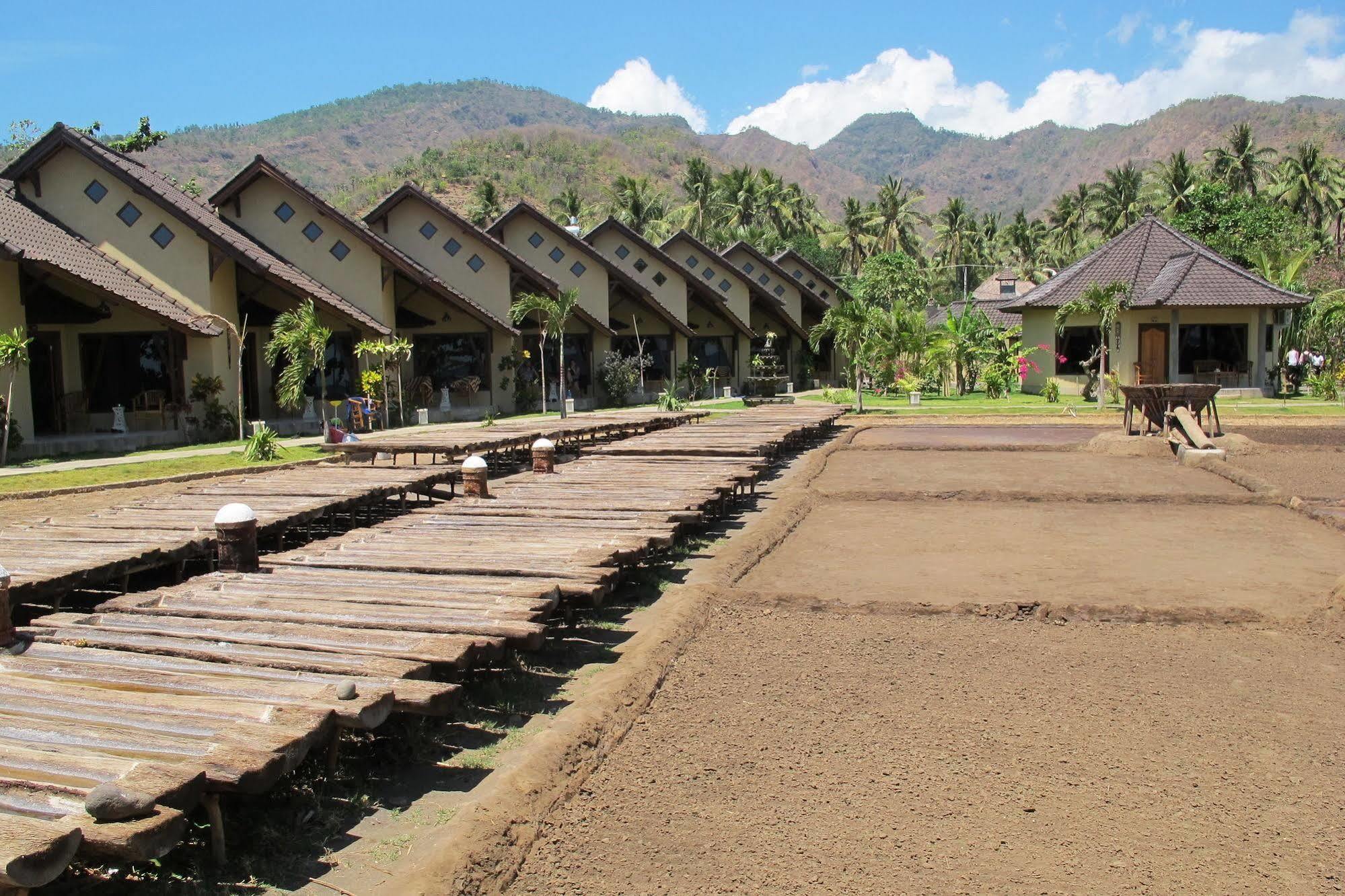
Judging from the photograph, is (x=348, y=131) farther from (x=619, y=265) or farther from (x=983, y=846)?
(x=983, y=846)

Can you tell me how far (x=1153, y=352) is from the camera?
37.8 m

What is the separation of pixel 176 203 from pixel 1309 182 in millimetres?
67648

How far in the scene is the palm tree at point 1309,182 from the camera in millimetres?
69688

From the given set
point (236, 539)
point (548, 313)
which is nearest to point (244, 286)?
point (548, 313)

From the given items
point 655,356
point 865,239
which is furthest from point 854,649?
point 865,239

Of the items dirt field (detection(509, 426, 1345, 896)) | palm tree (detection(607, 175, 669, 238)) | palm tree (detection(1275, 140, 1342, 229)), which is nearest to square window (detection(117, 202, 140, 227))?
dirt field (detection(509, 426, 1345, 896))

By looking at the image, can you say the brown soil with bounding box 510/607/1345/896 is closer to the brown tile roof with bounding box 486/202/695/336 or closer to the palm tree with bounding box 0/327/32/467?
the palm tree with bounding box 0/327/32/467

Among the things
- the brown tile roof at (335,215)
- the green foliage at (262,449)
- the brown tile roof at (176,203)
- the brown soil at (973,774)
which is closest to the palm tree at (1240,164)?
the brown tile roof at (335,215)

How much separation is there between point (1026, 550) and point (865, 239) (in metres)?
71.6

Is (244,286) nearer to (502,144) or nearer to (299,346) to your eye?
(299,346)

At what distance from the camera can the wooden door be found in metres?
37.7

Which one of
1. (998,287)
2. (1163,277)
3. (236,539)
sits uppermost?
(998,287)

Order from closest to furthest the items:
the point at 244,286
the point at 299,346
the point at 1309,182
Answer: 1. the point at 299,346
2. the point at 244,286
3. the point at 1309,182

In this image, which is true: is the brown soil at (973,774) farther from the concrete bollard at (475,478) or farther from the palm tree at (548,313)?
the palm tree at (548,313)
